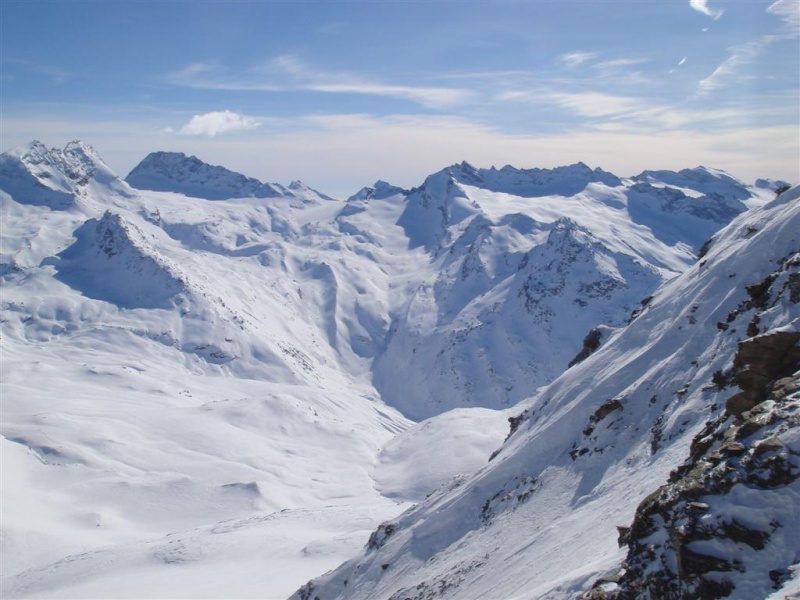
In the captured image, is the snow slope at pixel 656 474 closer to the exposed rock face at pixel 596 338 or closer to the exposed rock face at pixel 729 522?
the exposed rock face at pixel 729 522

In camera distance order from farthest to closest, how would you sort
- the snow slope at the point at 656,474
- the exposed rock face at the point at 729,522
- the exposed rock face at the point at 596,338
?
the exposed rock face at the point at 596,338 < the snow slope at the point at 656,474 < the exposed rock face at the point at 729,522

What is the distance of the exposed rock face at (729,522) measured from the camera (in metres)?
16.2

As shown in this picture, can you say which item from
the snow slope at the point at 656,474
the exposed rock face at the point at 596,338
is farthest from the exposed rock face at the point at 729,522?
the exposed rock face at the point at 596,338

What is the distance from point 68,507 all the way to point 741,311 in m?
113

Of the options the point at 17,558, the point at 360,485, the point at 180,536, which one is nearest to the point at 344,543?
the point at 180,536

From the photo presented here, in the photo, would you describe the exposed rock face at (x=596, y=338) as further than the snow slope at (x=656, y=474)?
Yes

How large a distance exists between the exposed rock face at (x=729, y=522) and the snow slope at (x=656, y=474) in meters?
0.04

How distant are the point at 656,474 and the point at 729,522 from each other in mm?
15950

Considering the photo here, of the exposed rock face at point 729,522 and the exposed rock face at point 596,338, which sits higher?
the exposed rock face at point 729,522

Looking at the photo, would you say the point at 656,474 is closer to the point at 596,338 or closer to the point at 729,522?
the point at 729,522

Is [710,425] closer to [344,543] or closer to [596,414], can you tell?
[596,414]

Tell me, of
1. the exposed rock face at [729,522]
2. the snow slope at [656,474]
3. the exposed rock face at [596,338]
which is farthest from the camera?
the exposed rock face at [596,338]

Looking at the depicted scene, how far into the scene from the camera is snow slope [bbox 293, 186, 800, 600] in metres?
17.0

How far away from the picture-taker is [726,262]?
45.1m
